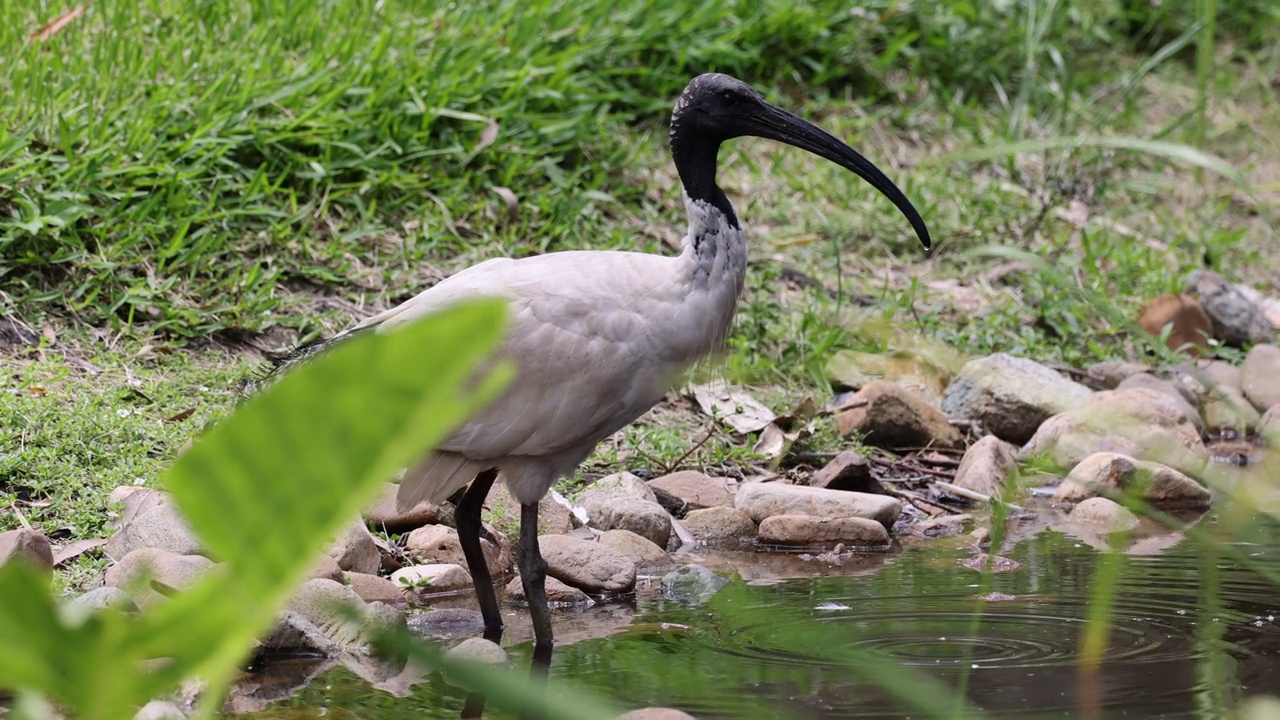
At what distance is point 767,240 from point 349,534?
3.29 metres

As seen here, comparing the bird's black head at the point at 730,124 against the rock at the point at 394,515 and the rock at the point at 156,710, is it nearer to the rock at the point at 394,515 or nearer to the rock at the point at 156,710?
the rock at the point at 394,515

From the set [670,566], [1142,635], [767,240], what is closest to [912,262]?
[767,240]

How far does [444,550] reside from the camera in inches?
163

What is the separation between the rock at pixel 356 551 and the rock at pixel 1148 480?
224cm

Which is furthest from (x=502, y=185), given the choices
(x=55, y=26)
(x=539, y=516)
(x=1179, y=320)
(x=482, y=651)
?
(x=482, y=651)

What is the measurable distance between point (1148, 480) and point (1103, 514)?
0.18 meters

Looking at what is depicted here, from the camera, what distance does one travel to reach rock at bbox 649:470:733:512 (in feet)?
15.3

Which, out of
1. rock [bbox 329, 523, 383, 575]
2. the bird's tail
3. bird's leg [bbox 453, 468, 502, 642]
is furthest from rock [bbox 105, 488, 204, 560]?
bird's leg [bbox 453, 468, 502, 642]

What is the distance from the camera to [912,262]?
677 centimetres

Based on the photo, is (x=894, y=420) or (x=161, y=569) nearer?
(x=161, y=569)

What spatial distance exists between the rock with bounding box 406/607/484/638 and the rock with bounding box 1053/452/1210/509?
82.0 inches

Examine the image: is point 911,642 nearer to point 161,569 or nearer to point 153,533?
point 161,569

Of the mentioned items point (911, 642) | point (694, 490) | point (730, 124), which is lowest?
point (694, 490)

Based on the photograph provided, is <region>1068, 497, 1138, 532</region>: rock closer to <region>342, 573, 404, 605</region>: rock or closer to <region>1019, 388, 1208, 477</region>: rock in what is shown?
<region>1019, 388, 1208, 477</region>: rock
